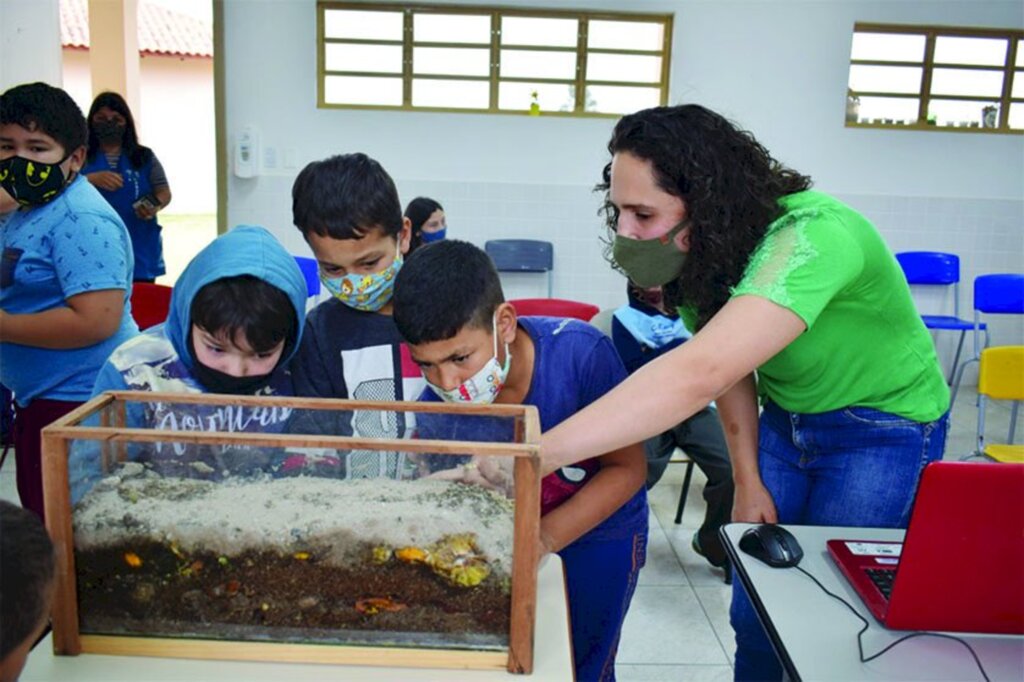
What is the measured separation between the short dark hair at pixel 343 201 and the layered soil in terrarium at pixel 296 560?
2.41 ft

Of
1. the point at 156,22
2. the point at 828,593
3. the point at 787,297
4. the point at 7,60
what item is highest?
the point at 156,22

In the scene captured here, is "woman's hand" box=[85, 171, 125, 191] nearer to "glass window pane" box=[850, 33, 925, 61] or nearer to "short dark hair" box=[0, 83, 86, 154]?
"short dark hair" box=[0, 83, 86, 154]

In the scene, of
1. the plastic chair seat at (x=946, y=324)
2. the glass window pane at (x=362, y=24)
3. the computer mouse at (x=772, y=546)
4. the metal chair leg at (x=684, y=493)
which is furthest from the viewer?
the glass window pane at (x=362, y=24)

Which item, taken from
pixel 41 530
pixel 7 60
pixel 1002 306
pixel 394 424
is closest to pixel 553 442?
pixel 394 424

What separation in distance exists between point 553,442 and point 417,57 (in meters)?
4.42

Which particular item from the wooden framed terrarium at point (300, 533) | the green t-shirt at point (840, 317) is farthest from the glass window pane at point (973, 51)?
the wooden framed terrarium at point (300, 533)

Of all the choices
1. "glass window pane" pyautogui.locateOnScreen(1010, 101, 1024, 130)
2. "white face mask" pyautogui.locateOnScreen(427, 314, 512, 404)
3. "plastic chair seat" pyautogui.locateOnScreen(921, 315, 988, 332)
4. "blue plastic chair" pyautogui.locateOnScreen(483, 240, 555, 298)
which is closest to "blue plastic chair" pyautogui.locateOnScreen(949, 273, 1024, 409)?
"plastic chair seat" pyautogui.locateOnScreen(921, 315, 988, 332)

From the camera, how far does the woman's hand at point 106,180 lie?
395 cm

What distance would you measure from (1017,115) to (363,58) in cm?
417

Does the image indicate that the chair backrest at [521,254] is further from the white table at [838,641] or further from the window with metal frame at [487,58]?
the white table at [838,641]

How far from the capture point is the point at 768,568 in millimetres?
1234

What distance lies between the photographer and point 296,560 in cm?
87

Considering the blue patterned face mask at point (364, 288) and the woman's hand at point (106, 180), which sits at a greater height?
the woman's hand at point (106, 180)

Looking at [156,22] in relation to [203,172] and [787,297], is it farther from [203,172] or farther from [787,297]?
[787,297]
